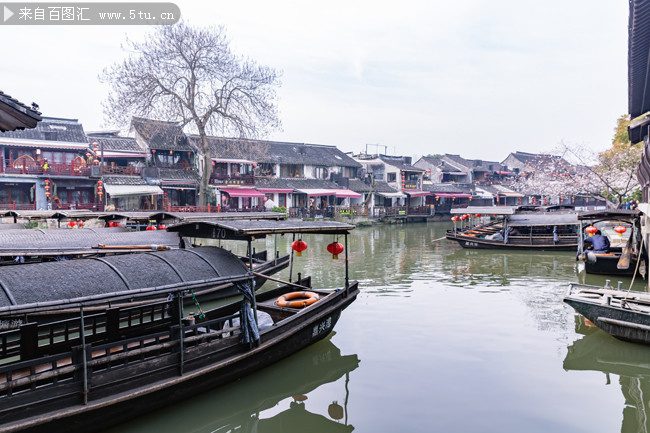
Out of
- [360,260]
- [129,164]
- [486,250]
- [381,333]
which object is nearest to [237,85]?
[129,164]

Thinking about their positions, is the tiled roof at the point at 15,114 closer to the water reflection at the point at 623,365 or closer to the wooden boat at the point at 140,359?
the wooden boat at the point at 140,359

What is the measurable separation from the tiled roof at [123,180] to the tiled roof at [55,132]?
3.76m

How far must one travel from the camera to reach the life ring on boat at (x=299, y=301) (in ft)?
29.7

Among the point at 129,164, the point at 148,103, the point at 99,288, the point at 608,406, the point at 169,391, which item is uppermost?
the point at 148,103

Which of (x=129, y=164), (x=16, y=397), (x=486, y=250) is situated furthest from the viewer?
(x=129, y=164)

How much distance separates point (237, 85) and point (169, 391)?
2511 centimetres

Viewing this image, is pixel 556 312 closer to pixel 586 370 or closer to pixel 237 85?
pixel 586 370

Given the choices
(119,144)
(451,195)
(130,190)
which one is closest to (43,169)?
(130,190)

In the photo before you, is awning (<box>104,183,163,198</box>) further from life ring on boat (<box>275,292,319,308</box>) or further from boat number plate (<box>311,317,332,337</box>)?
boat number plate (<box>311,317,332,337</box>)

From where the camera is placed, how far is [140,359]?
19.6 feet

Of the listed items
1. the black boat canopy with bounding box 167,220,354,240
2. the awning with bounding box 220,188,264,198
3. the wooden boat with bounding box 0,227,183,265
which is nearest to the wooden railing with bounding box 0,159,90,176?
the awning with bounding box 220,188,264,198

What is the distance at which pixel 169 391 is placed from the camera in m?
6.05

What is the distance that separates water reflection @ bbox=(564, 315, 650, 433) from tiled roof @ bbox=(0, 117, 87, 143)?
33.1 meters

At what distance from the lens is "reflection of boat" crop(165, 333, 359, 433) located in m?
6.35
